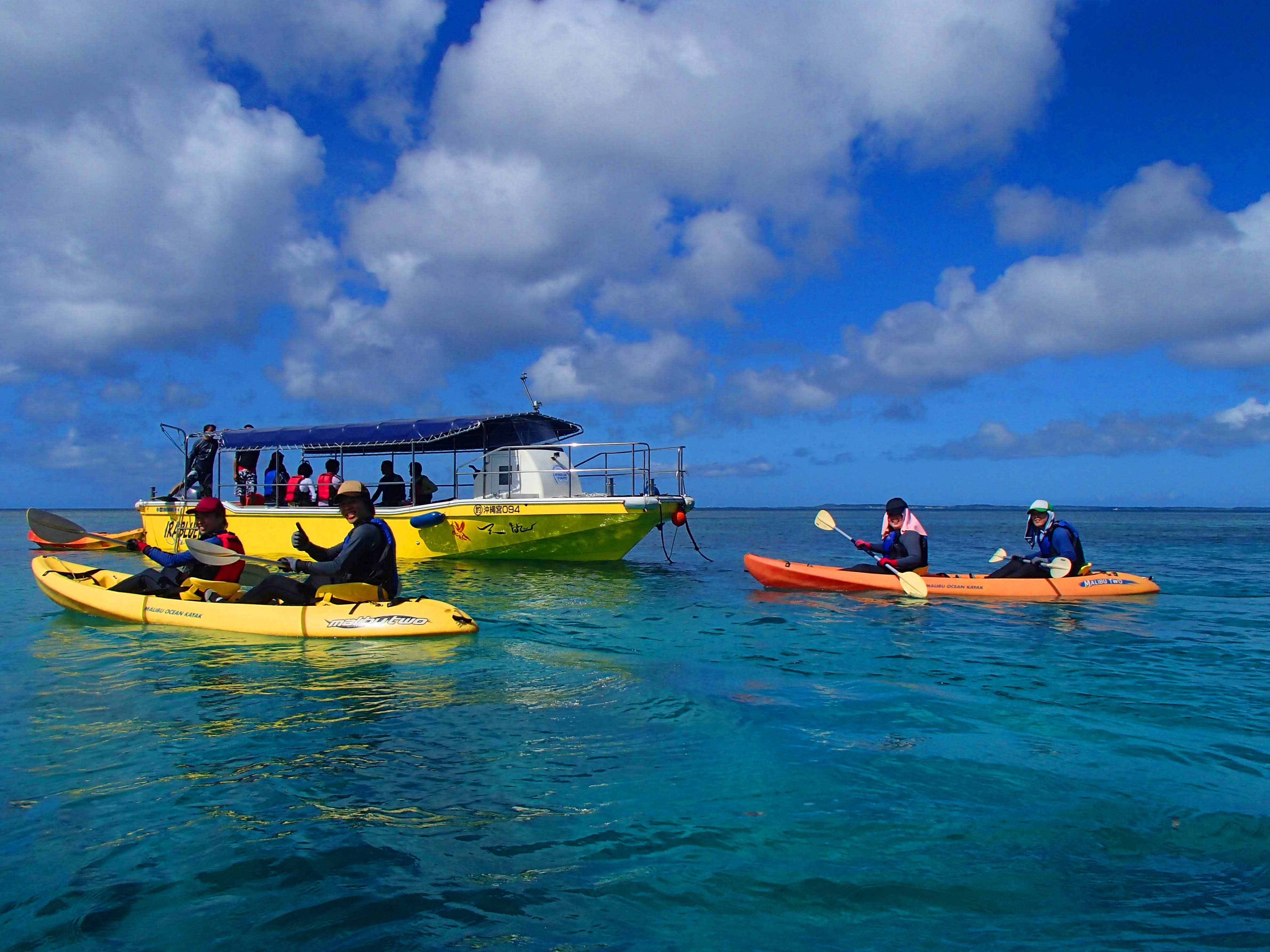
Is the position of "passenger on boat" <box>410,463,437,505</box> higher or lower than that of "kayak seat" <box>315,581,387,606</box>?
higher

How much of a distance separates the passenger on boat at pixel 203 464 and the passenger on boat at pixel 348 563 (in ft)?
40.6

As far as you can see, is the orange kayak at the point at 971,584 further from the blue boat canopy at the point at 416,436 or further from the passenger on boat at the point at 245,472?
the passenger on boat at the point at 245,472

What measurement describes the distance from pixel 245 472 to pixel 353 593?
12.9 meters

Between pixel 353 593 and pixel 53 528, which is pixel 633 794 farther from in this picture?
pixel 53 528

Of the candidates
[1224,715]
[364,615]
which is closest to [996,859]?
[1224,715]

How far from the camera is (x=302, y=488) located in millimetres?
19344

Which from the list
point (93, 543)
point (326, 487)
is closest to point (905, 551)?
point (326, 487)

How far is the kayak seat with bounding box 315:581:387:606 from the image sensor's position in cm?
959

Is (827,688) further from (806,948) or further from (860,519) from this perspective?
(860,519)

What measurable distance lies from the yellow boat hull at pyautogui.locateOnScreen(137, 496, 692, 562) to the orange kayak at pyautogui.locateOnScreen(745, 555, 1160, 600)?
150 inches

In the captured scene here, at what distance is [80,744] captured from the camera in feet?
18.4

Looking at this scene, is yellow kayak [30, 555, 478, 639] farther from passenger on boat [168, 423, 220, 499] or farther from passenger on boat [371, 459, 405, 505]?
passenger on boat [168, 423, 220, 499]

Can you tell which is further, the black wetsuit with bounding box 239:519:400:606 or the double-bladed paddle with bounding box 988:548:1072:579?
the double-bladed paddle with bounding box 988:548:1072:579

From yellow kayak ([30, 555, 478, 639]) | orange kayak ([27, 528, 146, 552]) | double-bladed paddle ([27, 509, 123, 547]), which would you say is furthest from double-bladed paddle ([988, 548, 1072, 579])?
double-bladed paddle ([27, 509, 123, 547])
